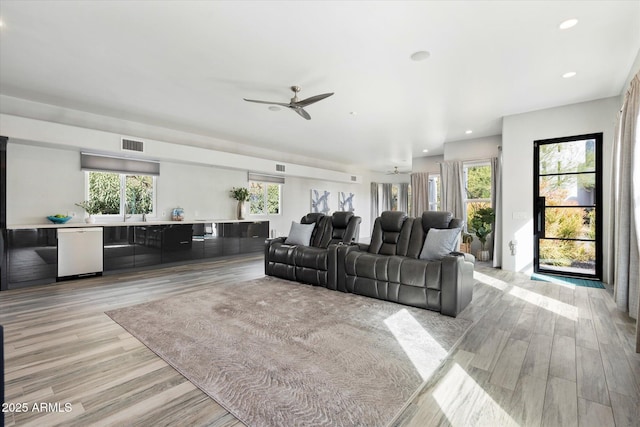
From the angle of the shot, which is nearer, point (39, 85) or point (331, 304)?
point (331, 304)

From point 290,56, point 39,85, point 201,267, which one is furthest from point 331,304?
point 39,85

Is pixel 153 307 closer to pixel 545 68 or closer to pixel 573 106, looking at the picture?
pixel 545 68

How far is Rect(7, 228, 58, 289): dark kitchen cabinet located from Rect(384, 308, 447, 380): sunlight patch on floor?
4.85m

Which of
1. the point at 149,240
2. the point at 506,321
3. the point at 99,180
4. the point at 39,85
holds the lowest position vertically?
the point at 506,321

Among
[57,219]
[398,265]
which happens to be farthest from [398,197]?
[57,219]

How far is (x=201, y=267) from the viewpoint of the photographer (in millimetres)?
5723

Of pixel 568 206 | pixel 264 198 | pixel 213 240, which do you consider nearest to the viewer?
pixel 568 206

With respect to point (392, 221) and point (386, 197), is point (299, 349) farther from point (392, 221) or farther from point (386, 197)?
point (386, 197)

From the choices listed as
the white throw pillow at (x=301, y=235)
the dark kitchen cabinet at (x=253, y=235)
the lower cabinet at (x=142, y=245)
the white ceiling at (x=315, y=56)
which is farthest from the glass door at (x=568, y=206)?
the lower cabinet at (x=142, y=245)

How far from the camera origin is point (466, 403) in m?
1.68

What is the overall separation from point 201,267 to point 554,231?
6.35 metres

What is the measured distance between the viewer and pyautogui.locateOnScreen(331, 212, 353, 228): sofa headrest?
473cm

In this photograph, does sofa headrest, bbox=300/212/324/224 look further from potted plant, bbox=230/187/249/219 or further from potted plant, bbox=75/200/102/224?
potted plant, bbox=75/200/102/224

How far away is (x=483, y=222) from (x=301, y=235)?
402cm
